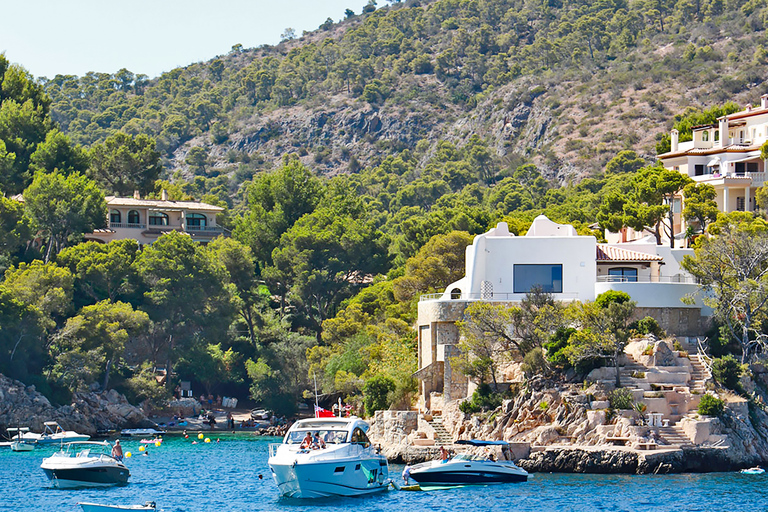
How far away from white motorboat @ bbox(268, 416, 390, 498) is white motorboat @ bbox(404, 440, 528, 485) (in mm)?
1698

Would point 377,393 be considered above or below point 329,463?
above

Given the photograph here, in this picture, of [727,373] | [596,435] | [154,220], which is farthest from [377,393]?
[154,220]

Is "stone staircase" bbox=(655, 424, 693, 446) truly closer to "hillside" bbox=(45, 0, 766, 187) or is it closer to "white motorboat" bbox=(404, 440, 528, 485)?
"white motorboat" bbox=(404, 440, 528, 485)

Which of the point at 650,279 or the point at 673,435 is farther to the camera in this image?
the point at 650,279

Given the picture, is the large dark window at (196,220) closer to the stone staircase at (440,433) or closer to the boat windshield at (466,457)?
the stone staircase at (440,433)

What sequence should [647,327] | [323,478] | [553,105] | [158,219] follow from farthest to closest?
[553,105], [158,219], [647,327], [323,478]

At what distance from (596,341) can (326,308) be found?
41175 millimetres

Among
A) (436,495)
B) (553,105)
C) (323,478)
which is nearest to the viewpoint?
(323,478)

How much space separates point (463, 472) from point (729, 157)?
40662 millimetres

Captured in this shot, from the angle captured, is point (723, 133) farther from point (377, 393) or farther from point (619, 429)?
point (619, 429)

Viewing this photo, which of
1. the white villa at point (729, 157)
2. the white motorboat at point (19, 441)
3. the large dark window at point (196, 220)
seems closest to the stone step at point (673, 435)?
the white villa at point (729, 157)

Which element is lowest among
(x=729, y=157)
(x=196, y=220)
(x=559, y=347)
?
(x=559, y=347)

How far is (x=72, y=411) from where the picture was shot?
7462cm

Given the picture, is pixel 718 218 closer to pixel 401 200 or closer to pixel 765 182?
pixel 765 182
